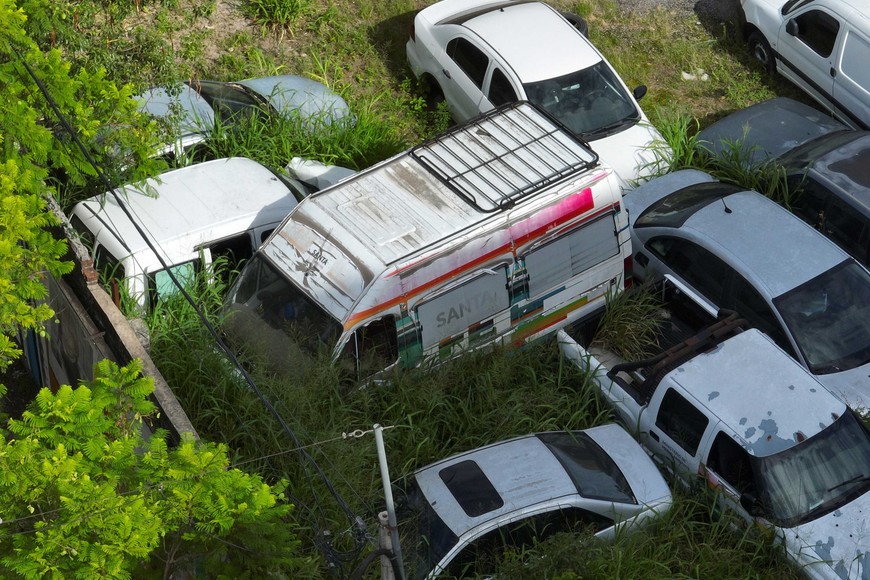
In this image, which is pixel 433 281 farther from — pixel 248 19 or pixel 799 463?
pixel 248 19

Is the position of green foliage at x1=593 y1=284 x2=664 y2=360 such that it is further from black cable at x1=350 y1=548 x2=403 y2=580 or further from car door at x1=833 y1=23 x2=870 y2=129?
car door at x1=833 y1=23 x2=870 y2=129

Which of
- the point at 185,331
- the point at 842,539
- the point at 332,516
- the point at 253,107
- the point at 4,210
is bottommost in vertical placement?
the point at 842,539

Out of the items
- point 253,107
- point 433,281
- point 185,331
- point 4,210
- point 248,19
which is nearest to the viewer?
point 4,210

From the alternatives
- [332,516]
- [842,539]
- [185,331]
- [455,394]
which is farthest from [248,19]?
[842,539]

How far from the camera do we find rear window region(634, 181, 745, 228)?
9.36 metres

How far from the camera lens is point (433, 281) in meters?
7.82

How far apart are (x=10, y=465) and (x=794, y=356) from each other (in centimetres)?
617

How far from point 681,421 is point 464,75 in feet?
16.7

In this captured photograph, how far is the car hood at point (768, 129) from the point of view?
36.0ft

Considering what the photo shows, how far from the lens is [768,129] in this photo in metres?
11.2

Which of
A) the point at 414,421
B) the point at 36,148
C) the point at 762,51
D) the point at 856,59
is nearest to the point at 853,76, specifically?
the point at 856,59

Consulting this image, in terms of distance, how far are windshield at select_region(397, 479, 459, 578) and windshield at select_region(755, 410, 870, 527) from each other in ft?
7.80

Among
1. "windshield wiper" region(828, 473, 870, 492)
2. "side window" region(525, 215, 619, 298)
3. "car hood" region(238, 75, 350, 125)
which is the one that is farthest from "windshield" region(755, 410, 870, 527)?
"car hood" region(238, 75, 350, 125)

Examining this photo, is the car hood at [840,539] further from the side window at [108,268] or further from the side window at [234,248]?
the side window at [108,268]
